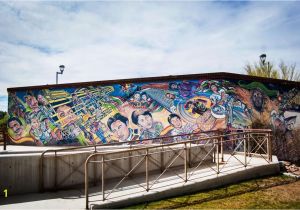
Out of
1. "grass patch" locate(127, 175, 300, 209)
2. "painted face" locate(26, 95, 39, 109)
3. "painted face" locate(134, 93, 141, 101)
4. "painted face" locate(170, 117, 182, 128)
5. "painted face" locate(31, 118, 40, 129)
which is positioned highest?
"painted face" locate(134, 93, 141, 101)

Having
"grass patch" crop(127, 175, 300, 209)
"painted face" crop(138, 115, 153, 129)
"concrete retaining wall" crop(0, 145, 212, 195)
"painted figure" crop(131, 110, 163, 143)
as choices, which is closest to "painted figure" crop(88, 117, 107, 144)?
"painted figure" crop(131, 110, 163, 143)

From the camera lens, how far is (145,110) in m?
14.1

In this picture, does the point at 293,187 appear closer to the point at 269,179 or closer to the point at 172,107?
the point at 269,179

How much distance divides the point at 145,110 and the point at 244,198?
8.53 m

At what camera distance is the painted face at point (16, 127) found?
17.0m

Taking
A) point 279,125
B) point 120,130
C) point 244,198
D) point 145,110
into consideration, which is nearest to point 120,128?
point 120,130

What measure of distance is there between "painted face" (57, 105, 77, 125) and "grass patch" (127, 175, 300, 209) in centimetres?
1087

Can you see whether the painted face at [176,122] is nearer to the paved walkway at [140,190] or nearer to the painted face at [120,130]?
the painted face at [120,130]

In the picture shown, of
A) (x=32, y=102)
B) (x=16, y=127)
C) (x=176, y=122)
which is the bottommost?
(x=16, y=127)

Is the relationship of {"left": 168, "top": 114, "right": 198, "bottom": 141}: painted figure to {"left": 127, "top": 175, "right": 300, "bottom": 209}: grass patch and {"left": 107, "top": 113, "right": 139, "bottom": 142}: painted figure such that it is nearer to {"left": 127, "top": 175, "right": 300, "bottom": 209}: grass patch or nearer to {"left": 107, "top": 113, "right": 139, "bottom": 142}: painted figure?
{"left": 107, "top": 113, "right": 139, "bottom": 142}: painted figure

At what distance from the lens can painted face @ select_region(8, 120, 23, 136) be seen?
17.0 m

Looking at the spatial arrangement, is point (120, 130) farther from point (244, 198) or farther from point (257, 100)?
point (244, 198)

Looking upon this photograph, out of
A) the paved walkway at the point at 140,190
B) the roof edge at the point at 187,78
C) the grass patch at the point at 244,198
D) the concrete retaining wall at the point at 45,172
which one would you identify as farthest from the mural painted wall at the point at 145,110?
the concrete retaining wall at the point at 45,172

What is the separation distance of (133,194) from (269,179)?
15.0 feet
